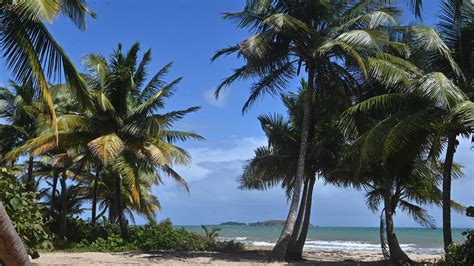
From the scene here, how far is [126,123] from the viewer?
21.8 meters

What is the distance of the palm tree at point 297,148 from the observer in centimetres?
1916

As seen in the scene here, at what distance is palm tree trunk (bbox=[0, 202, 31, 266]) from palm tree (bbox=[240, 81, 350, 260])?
16.3 metres

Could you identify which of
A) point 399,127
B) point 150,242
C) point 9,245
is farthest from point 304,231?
point 9,245

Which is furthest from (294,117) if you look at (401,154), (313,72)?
(401,154)

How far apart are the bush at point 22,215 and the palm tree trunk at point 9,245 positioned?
418cm

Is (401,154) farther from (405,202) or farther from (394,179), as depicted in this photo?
(405,202)

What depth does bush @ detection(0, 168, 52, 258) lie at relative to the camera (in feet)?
23.5

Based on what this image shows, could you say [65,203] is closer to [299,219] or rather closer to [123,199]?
[123,199]

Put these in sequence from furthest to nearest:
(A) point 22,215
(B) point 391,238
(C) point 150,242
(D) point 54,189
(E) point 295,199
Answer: (D) point 54,189
(C) point 150,242
(E) point 295,199
(B) point 391,238
(A) point 22,215

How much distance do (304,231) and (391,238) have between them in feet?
13.2

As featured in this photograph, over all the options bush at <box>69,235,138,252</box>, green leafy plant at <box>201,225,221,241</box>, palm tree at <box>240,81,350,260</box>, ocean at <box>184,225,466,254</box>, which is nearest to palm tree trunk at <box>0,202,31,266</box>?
palm tree at <box>240,81,350,260</box>

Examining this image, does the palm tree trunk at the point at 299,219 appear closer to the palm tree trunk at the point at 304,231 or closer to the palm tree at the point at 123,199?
the palm tree trunk at the point at 304,231

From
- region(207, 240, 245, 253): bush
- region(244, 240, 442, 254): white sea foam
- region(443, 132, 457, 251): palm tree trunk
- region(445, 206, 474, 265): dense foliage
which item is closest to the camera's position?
region(445, 206, 474, 265): dense foliage

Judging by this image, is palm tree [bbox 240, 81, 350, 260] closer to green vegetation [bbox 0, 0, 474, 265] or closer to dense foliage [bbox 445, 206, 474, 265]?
green vegetation [bbox 0, 0, 474, 265]
